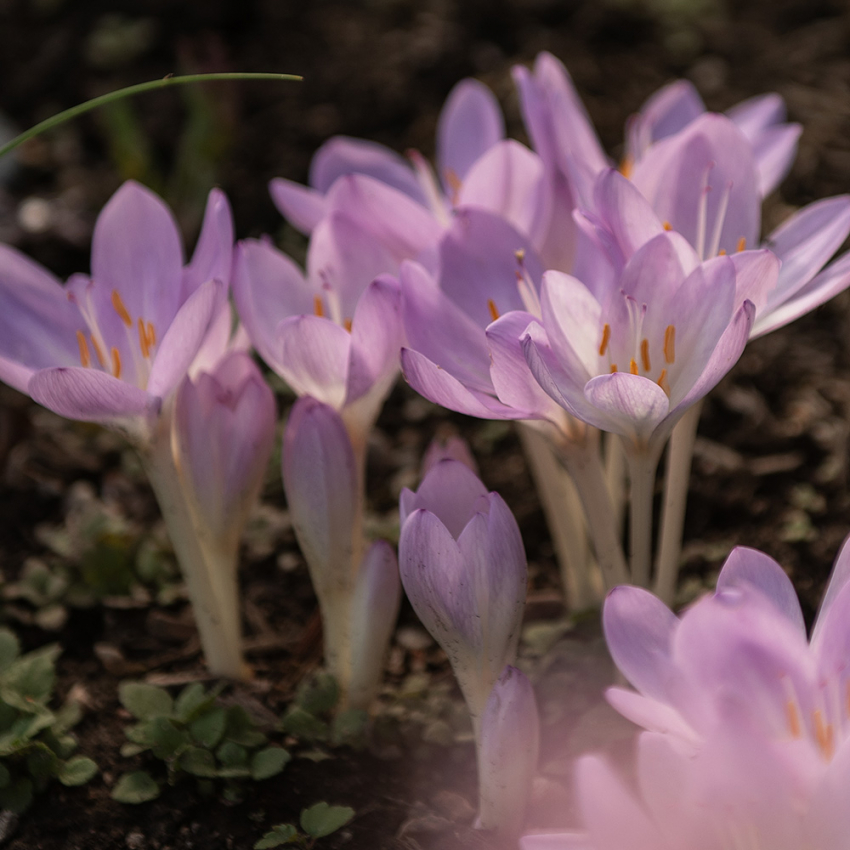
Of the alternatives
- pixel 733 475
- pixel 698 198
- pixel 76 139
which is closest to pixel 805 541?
pixel 733 475

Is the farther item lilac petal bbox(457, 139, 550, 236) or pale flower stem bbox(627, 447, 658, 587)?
lilac petal bbox(457, 139, 550, 236)

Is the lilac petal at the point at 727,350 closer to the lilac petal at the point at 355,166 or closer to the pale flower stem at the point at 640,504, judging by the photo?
the pale flower stem at the point at 640,504

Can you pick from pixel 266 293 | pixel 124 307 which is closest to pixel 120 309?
pixel 124 307

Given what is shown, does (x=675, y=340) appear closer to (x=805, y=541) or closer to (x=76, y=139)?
(x=805, y=541)

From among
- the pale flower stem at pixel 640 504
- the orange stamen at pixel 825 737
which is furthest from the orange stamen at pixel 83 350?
the orange stamen at pixel 825 737

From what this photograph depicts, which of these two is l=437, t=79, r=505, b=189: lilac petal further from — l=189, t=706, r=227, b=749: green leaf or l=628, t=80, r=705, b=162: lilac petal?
l=189, t=706, r=227, b=749: green leaf

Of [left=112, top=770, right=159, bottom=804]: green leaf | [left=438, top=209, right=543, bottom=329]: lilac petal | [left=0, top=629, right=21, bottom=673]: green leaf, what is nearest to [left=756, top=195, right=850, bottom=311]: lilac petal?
[left=438, top=209, right=543, bottom=329]: lilac petal
